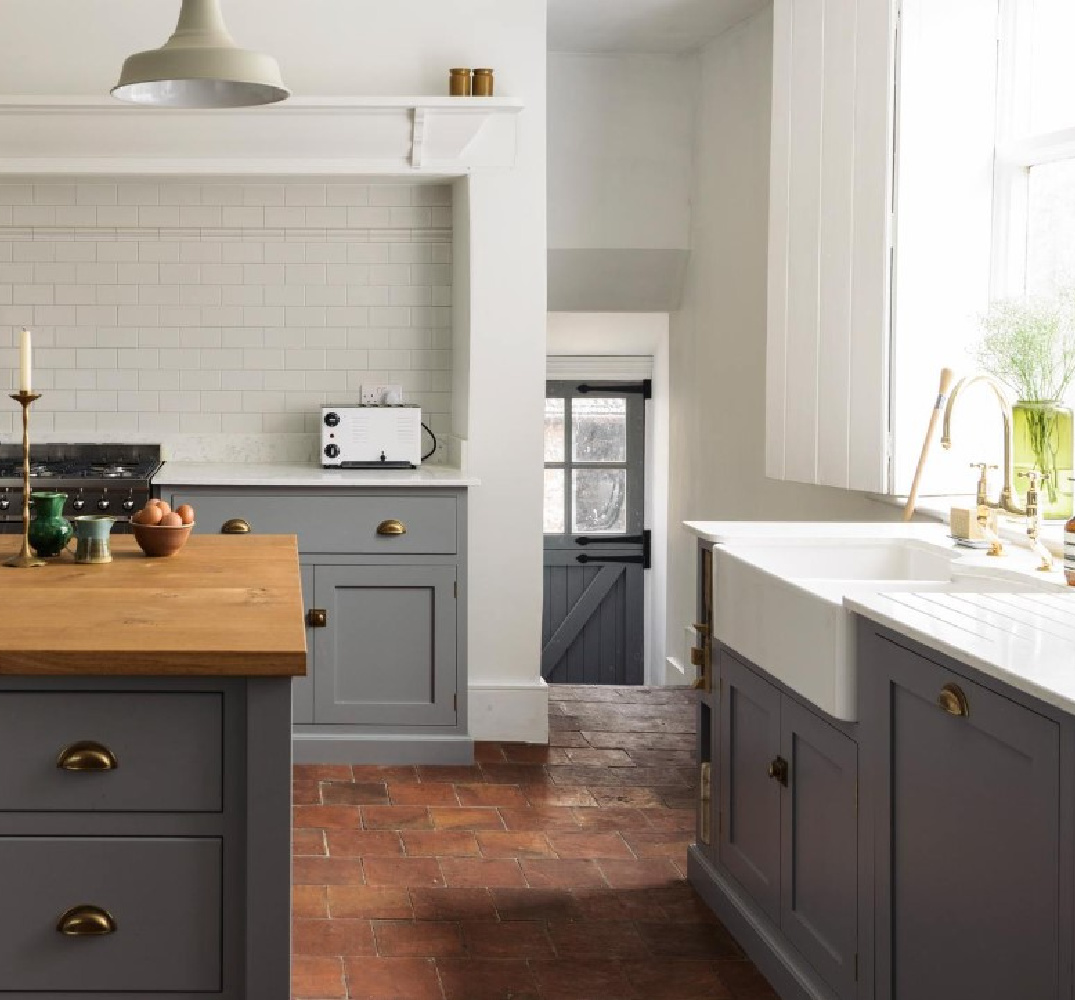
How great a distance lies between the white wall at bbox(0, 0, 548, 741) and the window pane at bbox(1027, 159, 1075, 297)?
1.92 m

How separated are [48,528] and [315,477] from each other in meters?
1.81

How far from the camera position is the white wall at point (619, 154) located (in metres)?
6.75

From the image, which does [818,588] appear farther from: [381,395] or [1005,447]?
[381,395]

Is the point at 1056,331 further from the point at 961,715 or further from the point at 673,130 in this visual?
the point at 673,130

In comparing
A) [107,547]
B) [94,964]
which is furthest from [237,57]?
[94,964]

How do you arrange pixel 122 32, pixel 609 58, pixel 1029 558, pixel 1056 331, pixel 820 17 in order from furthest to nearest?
pixel 609 58, pixel 122 32, pixel 820 17, pixel 1056 331, pixel 1029 558

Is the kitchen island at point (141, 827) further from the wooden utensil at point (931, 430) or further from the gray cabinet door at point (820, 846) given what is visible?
the wooden utensil at point (931, 430)

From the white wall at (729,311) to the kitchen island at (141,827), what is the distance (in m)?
3.34

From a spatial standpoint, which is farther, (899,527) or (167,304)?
(167,304)

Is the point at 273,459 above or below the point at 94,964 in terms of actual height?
above

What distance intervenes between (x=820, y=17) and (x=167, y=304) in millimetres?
2808

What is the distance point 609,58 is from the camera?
6723 mm

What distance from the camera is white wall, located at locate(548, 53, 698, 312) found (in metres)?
6.75

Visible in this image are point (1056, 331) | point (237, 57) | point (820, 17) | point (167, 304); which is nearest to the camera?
point (237, 57)
